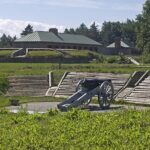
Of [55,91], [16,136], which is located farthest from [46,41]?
[16,136]

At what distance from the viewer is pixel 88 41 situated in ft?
343

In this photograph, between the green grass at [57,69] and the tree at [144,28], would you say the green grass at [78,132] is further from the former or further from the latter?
the tree at [144,28]

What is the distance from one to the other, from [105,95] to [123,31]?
130 meters

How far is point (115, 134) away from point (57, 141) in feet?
4.89

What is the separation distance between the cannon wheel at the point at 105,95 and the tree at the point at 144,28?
5130 cm

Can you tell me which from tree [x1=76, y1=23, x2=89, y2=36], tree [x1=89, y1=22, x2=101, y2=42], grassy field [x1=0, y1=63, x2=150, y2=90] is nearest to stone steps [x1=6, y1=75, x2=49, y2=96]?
grassy field [x1=0, y1=63, x2=150, y2=90]

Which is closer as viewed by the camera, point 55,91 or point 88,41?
point 55,91

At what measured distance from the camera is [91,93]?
24.1 m

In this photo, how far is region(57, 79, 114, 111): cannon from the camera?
23550 mm

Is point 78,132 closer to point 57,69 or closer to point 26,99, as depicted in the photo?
point 26,99

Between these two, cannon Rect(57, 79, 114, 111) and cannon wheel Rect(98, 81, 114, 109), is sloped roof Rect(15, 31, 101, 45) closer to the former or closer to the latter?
cannon wheel Rect(98, 81, 114, 109)

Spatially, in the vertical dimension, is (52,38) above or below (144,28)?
below

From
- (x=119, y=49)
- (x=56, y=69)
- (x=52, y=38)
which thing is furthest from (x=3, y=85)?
(x=119, y=49)

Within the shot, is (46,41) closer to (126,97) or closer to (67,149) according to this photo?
(126,97)
